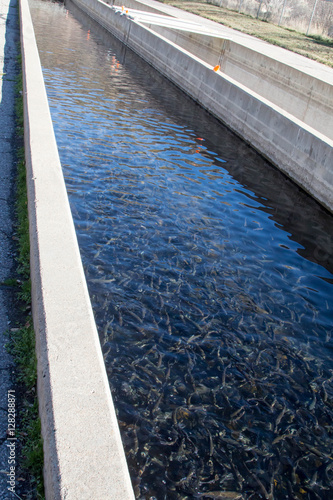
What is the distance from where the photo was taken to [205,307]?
21.1 ft

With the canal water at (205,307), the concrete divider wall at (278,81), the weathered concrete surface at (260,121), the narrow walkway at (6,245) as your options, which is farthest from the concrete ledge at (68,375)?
the concrete divider wall at (278,81)

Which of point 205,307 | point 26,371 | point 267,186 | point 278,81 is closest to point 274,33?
point 278,81

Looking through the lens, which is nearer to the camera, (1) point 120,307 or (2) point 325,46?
(1) point 120,307

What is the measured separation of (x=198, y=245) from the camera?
796cm

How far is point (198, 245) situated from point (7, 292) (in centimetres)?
358

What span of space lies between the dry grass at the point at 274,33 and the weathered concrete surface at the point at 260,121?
4909mm

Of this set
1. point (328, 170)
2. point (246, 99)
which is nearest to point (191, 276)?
point (328, 170)

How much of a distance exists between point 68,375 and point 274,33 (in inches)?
1360

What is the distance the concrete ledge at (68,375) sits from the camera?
309 cm

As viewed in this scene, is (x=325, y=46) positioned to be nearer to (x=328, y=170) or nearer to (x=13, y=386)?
(x=328, y=170)

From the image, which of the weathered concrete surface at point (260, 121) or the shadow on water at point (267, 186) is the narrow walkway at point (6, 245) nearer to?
the shadow on water at point (267, 186)

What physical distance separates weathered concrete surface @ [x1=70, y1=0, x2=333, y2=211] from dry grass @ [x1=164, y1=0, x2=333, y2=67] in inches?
193

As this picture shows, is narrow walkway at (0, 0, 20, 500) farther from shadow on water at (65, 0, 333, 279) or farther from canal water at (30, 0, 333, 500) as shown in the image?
shadow on water at (65, 0, 333, 279)

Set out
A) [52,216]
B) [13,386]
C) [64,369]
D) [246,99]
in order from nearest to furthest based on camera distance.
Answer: [64,369] → [13,386] → [52,216] → [246,99]
